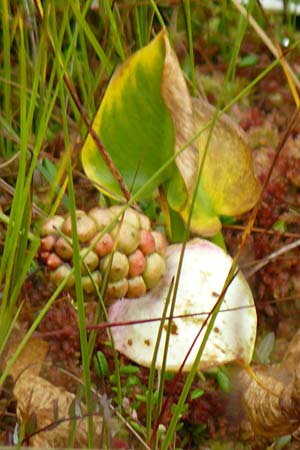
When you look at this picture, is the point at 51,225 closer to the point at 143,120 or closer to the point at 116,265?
the point at 116,265

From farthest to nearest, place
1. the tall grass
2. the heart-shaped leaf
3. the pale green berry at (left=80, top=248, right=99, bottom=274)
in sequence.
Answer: the heart-shaped leaf → the pale green berry at (left=80, top=248, right=99, bottom=274) → the tall grass

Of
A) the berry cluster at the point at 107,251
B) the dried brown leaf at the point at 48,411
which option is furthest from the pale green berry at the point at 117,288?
the dried brown leaf at the point at 48,411

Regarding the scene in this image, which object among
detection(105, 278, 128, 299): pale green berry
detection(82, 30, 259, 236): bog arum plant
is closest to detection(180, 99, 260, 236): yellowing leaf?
detection(82, 30, 259, 236): bog arum plant

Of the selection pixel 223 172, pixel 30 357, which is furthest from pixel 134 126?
pixel 30 357

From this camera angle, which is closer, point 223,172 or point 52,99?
point 52,99

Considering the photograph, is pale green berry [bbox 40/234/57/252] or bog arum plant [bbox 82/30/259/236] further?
bog arum plant [bbox 82/30/259/236]

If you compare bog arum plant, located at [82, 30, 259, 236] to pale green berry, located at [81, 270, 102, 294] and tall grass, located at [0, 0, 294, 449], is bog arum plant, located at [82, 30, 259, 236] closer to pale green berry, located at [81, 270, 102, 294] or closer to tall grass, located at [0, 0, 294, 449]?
tall grass, located at [0, 0, 294, 449]
